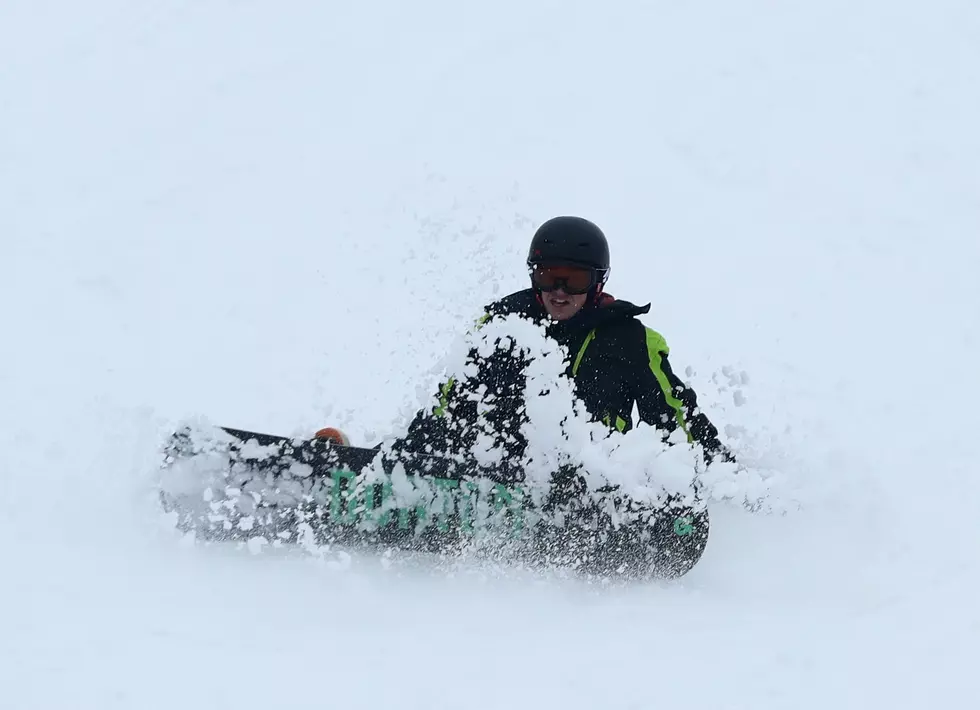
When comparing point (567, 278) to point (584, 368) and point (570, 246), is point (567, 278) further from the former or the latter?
point (584, 368)

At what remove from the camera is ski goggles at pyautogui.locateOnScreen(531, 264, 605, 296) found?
14.4ft

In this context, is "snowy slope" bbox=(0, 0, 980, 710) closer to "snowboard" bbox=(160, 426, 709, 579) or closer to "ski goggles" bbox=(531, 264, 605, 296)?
"snowboard" bbox=(160, 426, 709, 579)

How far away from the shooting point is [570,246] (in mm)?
4383

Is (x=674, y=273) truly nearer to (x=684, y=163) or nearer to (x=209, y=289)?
(x=684, y=163)

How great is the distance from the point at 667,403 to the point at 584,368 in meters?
0.38

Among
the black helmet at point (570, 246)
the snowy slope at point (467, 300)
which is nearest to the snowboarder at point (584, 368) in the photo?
the black helmet at point (570, 246)

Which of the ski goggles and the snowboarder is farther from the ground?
Result: the ski goggles

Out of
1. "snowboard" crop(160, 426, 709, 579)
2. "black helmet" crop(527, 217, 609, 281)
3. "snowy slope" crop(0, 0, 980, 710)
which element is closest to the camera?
"snowy slope" crop(0, 0, 980, 710)

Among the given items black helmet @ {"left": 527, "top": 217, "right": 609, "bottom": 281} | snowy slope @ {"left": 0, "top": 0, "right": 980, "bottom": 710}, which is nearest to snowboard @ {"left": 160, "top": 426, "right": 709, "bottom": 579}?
snowy slope @ {"left": 0, "top": 0, "right": 980, "bottom": 710}

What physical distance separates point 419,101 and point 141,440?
618 centimetres

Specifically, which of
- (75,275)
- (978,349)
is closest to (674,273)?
(978,349)

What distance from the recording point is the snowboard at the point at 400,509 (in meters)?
4.02

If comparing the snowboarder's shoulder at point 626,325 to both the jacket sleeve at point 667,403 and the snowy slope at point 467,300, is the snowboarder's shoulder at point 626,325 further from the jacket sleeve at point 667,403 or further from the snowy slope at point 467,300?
the snowy slope at point 467,300

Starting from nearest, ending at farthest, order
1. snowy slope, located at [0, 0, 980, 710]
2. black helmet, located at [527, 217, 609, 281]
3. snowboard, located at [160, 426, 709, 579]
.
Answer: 1. snowy slope, located at [0, 0, 980, 710]
2. snowboard, located at [160, 426, 709, 579]
3. black helmet, located at [527, 217, 609, 281]
